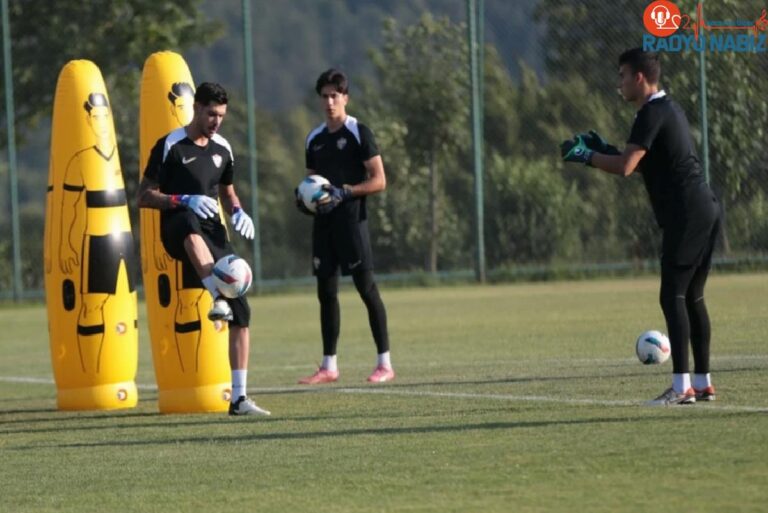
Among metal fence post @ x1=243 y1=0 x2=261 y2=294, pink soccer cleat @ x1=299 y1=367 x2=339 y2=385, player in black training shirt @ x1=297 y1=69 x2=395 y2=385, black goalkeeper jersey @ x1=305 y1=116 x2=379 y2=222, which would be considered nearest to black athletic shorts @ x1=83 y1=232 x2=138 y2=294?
player in black training shirt @ x1=297 y1=69 x2=395 y2=385

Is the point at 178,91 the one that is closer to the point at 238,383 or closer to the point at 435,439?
the point at 238,383

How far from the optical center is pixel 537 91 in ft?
97.6

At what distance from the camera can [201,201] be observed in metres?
10.6

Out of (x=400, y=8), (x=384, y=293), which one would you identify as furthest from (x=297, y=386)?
(x=400, y=8)

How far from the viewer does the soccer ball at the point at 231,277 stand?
411 inches

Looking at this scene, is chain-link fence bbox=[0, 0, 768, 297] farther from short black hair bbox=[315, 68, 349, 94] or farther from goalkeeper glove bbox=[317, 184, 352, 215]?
goalkeeper glove bbox=[317, 184, 352, 215]

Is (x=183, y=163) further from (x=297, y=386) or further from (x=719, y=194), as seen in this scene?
(x=719, y=194)

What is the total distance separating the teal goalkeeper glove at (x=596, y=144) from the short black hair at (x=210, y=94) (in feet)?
7.27

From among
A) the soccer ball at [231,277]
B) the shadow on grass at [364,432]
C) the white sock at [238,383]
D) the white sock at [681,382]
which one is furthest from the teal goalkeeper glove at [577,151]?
the white sock at [238,383]

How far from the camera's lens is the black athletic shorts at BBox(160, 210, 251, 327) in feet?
35.2

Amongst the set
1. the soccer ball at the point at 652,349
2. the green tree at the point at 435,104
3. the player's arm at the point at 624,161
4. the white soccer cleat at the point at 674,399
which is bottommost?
the white soccer cleat at the point at 674,399

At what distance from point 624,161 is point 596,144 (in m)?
0.50

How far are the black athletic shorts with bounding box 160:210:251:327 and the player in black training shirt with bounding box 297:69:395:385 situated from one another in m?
2.07

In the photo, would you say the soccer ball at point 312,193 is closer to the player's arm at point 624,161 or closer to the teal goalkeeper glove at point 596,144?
the teal goalkeeper glove at point 596,144
